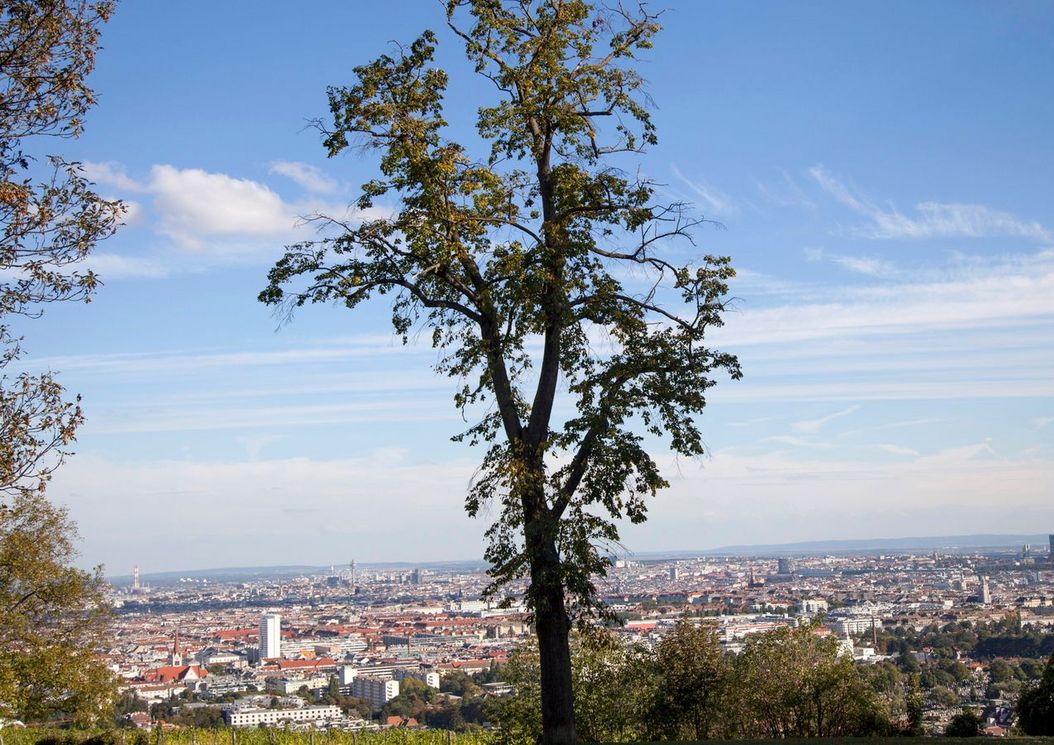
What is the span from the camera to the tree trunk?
15.2 m

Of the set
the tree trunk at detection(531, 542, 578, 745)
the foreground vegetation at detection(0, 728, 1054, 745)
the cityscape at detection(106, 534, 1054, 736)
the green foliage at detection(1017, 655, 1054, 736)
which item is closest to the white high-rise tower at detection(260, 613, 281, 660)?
the cityscape at detection(106, 534, 1054, 736)

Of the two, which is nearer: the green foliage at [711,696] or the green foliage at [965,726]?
the green foliage at [965,726]

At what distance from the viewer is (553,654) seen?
15.6m

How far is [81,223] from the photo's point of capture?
40.6 feet

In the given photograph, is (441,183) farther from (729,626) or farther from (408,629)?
(408,629)

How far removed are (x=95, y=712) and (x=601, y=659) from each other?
12.2m

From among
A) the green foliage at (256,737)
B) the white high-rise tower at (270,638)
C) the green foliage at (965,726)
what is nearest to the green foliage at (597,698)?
the green foliage at (256,737)

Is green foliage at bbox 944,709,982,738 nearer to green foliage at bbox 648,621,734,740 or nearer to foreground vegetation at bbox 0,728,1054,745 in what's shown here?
green foliage at bbox 648,621,734,740

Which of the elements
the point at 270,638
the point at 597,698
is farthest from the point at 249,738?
the point at 270,638

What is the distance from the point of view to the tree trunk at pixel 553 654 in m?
15.2

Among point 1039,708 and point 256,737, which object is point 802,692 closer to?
point 1039,708

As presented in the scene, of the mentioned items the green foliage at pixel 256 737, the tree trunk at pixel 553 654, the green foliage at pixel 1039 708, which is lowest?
the green foliage at pixel 256 737

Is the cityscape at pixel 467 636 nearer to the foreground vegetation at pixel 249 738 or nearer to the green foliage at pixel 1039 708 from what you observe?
the green foliage at pixel 1039 708

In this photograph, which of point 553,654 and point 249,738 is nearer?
point 553,654
